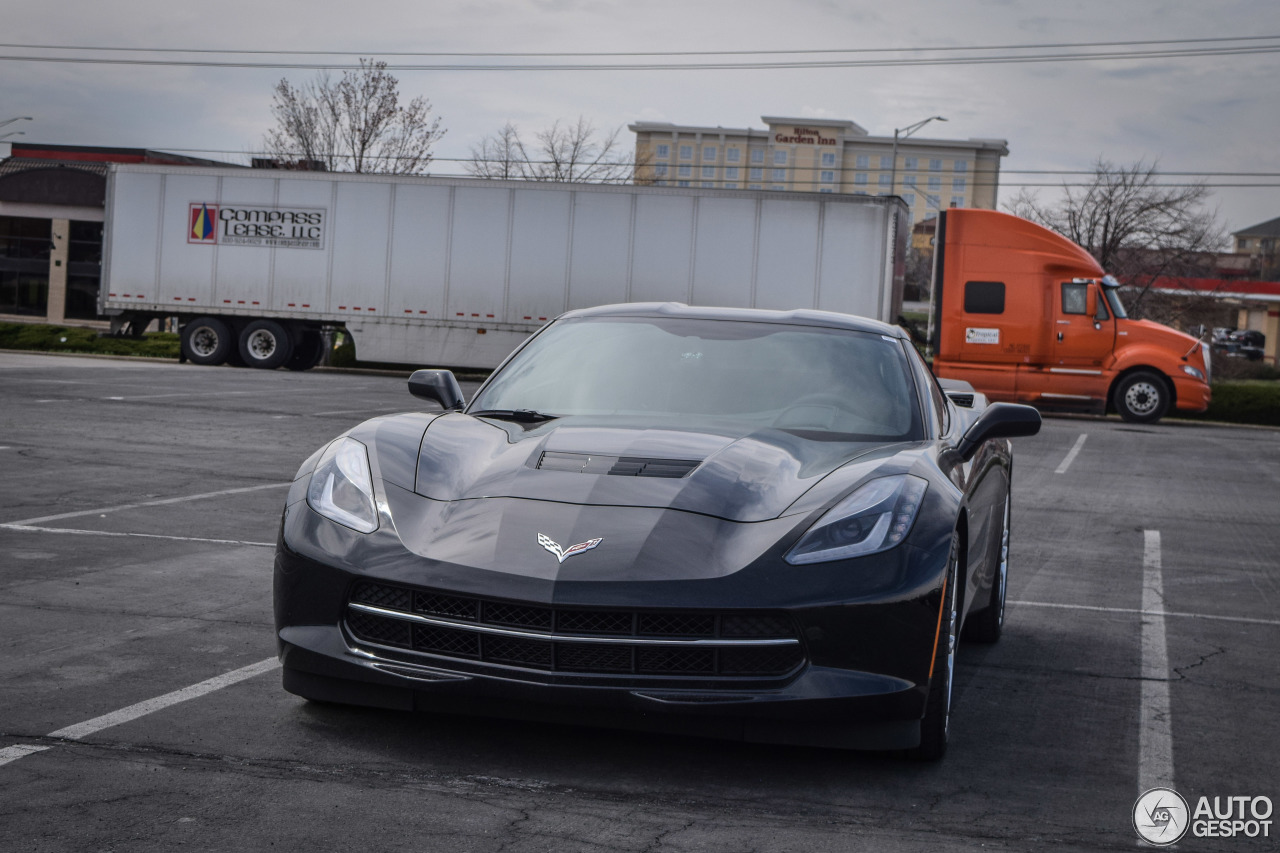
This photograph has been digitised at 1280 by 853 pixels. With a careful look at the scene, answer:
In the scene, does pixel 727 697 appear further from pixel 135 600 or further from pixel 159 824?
pixel 135 600

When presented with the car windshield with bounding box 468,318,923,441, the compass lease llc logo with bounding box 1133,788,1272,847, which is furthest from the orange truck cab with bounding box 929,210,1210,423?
the compass lease llc logo with bounding box 1133,788,1272,847

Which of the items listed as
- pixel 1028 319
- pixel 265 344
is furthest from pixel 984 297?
pixel 265 344

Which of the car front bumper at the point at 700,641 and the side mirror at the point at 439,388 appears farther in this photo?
the side mirror at the point at 439,388

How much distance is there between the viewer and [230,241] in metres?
27.9

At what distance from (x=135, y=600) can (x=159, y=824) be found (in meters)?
2.75

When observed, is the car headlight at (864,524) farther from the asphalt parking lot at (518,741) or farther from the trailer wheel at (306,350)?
the trailer wheel at (306,350)

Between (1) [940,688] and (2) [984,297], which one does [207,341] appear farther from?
(1) [940,688]

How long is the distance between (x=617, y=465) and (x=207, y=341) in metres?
26.2

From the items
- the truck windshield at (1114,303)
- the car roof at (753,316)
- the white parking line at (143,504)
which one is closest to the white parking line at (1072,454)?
the truck windshield at (1114,303)

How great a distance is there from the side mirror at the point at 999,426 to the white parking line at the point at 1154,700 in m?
1.05

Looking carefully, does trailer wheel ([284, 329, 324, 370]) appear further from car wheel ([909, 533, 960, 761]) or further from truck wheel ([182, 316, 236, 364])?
car wheel ([909, 533, 960, 761])

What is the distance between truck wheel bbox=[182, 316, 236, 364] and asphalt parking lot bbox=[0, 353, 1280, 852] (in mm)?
20635

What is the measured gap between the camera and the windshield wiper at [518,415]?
181 inches

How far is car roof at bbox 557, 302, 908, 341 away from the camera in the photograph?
17.2 feet
